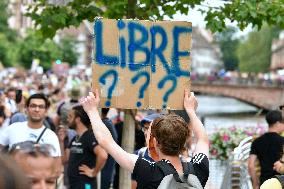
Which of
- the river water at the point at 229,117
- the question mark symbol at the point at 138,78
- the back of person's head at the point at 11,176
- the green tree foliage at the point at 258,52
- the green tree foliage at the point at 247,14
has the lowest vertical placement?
the river water at the point at 229,117

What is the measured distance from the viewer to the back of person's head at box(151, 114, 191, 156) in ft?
14.3

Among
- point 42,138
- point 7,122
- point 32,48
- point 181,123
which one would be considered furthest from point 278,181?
point 32,48

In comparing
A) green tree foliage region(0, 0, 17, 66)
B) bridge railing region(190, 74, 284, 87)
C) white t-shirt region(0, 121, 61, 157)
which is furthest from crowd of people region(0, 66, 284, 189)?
bridge railing region(190, 74, 284, 87)

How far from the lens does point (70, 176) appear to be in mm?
7414

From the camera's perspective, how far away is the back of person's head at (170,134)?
4.35m

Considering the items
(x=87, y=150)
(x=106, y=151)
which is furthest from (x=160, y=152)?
(x=87, y=150)

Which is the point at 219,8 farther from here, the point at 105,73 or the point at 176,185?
the point at 176,185

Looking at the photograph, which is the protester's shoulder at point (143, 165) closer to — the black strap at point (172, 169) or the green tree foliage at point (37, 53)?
the black strap at point (172, 169)

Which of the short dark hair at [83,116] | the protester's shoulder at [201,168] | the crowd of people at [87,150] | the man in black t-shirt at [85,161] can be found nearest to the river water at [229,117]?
the short dark hair at [83,116]

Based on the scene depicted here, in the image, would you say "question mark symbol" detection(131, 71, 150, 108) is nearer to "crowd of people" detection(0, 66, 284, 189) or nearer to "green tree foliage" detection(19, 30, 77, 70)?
"crowd of people" detection(0, 66, 284, 189)

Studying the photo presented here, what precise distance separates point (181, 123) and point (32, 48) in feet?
199

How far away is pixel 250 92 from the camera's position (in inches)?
2820

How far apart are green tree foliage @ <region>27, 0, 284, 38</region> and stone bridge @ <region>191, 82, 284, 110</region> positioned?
58483 mm

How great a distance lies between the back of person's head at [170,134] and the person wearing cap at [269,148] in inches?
144
